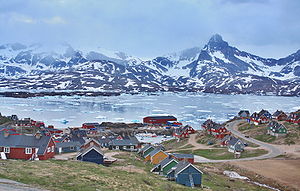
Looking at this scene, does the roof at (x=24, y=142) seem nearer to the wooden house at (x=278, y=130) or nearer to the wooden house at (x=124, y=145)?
the wooden house at (x=124, y=145)

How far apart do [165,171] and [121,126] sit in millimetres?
68919

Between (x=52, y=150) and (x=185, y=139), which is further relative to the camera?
(x=185, y=139)

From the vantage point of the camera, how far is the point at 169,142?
8344 centimetres

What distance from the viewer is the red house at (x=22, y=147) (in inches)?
1654

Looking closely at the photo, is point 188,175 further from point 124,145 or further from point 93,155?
point 124,145

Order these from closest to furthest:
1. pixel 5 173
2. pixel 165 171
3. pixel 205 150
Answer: pixel 5 173 → pixel 165 171 → pixel 205 150

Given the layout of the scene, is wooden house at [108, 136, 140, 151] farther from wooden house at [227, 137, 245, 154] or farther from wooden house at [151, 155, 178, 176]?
wooden house at [151, 155, 178, 176]

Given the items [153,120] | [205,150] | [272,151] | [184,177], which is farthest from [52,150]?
[153,120]

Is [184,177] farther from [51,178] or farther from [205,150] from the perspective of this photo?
[205,150]

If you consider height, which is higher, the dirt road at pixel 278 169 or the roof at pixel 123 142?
the roof at pixel 123 142

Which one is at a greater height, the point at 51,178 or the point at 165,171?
the point at 51,178

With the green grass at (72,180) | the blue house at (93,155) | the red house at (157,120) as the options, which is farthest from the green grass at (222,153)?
the red house at (157,120)

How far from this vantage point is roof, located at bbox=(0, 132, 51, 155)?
42138mm

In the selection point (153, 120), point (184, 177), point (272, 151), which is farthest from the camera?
point (153, 120)
